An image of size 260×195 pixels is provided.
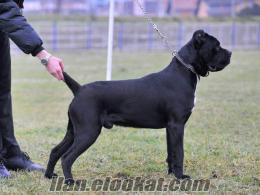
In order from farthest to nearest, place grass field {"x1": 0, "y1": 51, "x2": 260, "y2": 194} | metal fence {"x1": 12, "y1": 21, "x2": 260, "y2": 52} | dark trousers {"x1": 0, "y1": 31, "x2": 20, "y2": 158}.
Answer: metal fence {"x1": 12, "y1": 21, "x2": 260, "y2": 52}, dark trousers {"x1": 0, "y1": 31, "x2": 20, "y2": 158}, grass field {"x1": 0, "y1": 51, "x2": 260, "y2": 194}

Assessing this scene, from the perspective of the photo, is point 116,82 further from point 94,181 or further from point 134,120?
point 94,181

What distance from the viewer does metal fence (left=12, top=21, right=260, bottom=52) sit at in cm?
4238

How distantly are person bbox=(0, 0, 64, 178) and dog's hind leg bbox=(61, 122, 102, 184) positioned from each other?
55 cm

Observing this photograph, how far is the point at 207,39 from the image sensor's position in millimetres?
5867

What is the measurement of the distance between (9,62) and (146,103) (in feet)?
5.24

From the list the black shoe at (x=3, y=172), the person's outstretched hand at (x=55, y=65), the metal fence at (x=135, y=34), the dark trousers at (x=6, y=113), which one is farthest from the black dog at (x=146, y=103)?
the metal fence at (x=135, y=34)

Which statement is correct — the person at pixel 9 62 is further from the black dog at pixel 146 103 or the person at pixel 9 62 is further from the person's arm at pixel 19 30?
the black dog at pixel 146 103

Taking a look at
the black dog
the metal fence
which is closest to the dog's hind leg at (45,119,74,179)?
the black dog

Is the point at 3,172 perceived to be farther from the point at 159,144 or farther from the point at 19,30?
the point at 159,144

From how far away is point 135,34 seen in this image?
45.5 metres

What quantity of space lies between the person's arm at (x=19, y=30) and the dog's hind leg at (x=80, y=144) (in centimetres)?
55

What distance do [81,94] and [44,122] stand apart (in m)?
5.17

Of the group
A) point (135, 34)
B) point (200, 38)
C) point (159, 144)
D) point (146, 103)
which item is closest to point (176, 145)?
point (146, 103)

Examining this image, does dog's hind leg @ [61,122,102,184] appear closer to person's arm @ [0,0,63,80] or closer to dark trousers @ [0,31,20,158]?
person's arm @ [0,0,63,80]
